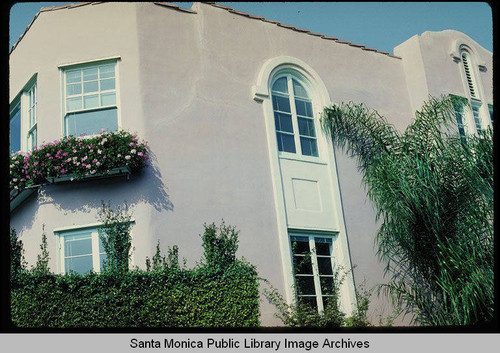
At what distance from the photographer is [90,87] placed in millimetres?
11633

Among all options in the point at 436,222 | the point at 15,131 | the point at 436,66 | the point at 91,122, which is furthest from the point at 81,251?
the point at 436,66

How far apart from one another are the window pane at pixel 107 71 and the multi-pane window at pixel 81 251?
9.01 feet

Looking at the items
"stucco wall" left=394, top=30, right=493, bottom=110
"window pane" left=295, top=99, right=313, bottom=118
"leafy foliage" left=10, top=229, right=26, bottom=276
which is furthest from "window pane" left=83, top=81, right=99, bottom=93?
"stucco wall" left=394, top=30, right=493, bottom=110

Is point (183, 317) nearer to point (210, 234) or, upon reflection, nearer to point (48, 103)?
point (210, 234)

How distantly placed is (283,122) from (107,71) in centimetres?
333

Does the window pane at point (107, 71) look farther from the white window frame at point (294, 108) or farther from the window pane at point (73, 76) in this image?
the white window frame at point (294, 108)

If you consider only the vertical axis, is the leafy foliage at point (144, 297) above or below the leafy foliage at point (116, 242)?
below

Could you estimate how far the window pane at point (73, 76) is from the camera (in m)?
11.7

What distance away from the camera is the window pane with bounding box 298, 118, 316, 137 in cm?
1278

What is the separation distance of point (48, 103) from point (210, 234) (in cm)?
385


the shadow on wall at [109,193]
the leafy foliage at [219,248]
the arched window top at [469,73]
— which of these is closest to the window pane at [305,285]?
the leafy foliage at [219,248]

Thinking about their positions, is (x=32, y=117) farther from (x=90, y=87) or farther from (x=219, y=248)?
(x=219, y=248)

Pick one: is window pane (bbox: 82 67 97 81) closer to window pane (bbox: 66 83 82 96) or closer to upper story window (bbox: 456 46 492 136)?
window pane (bbox: 66 83 82 96)
